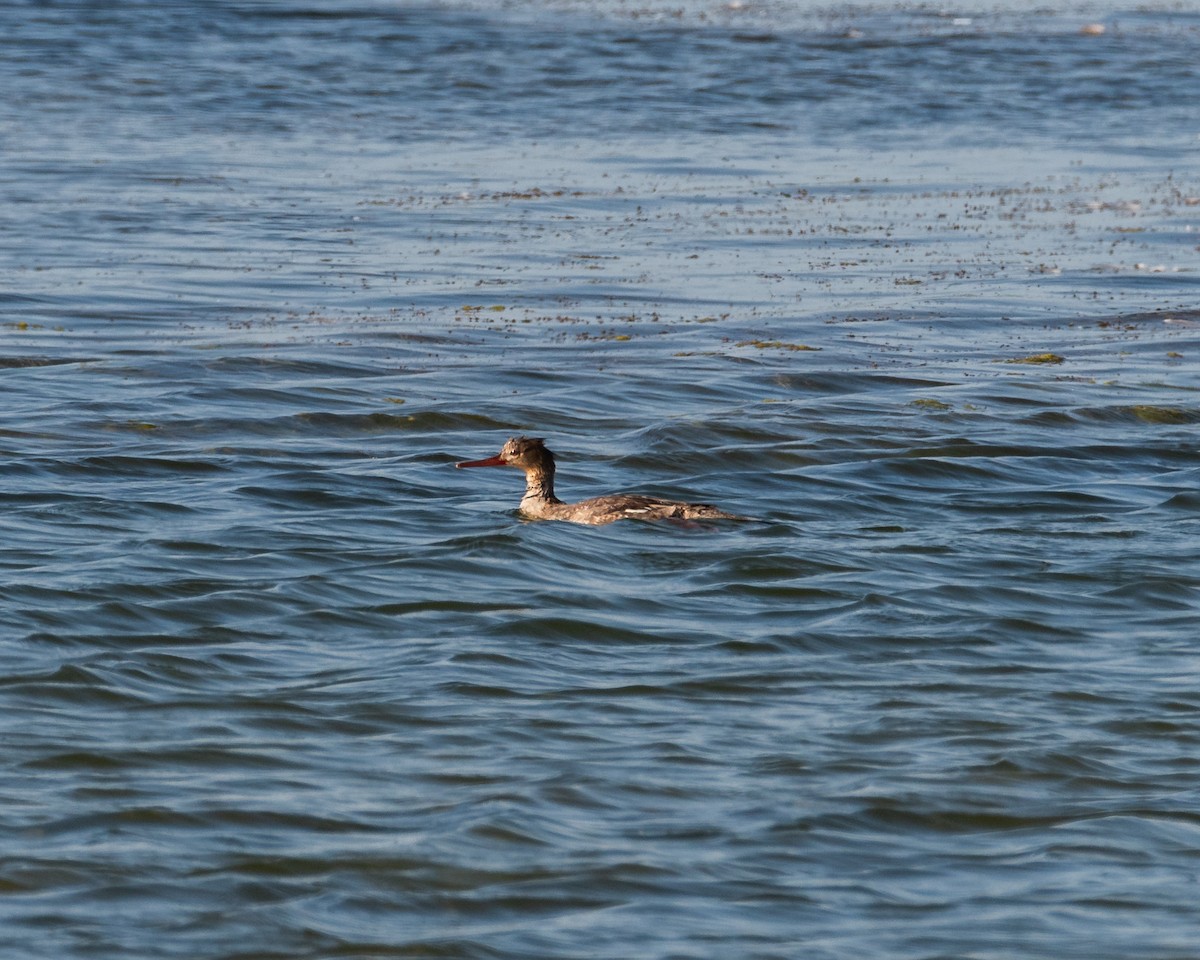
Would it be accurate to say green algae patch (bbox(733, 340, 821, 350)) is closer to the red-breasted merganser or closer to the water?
the water

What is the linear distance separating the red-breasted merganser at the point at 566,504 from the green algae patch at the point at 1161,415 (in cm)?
544

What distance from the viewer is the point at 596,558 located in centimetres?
1361

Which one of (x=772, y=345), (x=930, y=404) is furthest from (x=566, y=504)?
(x=772, y=345)

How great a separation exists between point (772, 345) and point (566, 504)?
6.71 meters

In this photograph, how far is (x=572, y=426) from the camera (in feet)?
58.5

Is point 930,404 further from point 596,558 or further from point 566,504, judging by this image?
point 596,558

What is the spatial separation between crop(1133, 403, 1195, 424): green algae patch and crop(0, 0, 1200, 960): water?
51mm

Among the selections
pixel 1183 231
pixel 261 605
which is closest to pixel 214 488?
pixel 261 605

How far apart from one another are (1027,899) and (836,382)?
1178 cm

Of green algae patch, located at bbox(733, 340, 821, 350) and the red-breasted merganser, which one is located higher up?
green algae patch, located at bbox(733, 340, 821, 350)

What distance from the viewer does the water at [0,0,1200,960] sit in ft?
26.7

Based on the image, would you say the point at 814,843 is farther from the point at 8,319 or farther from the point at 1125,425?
the point at 8,319

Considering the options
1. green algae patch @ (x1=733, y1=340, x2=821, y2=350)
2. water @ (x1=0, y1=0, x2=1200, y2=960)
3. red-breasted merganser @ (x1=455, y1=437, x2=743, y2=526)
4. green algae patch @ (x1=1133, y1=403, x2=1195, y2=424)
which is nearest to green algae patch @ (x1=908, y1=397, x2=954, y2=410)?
water @ (x1=0, y1=0, x2=1200, y2=960)

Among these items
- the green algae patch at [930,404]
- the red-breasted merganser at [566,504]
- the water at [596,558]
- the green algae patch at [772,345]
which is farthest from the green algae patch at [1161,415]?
the red-breasted merganser at [566,504]
